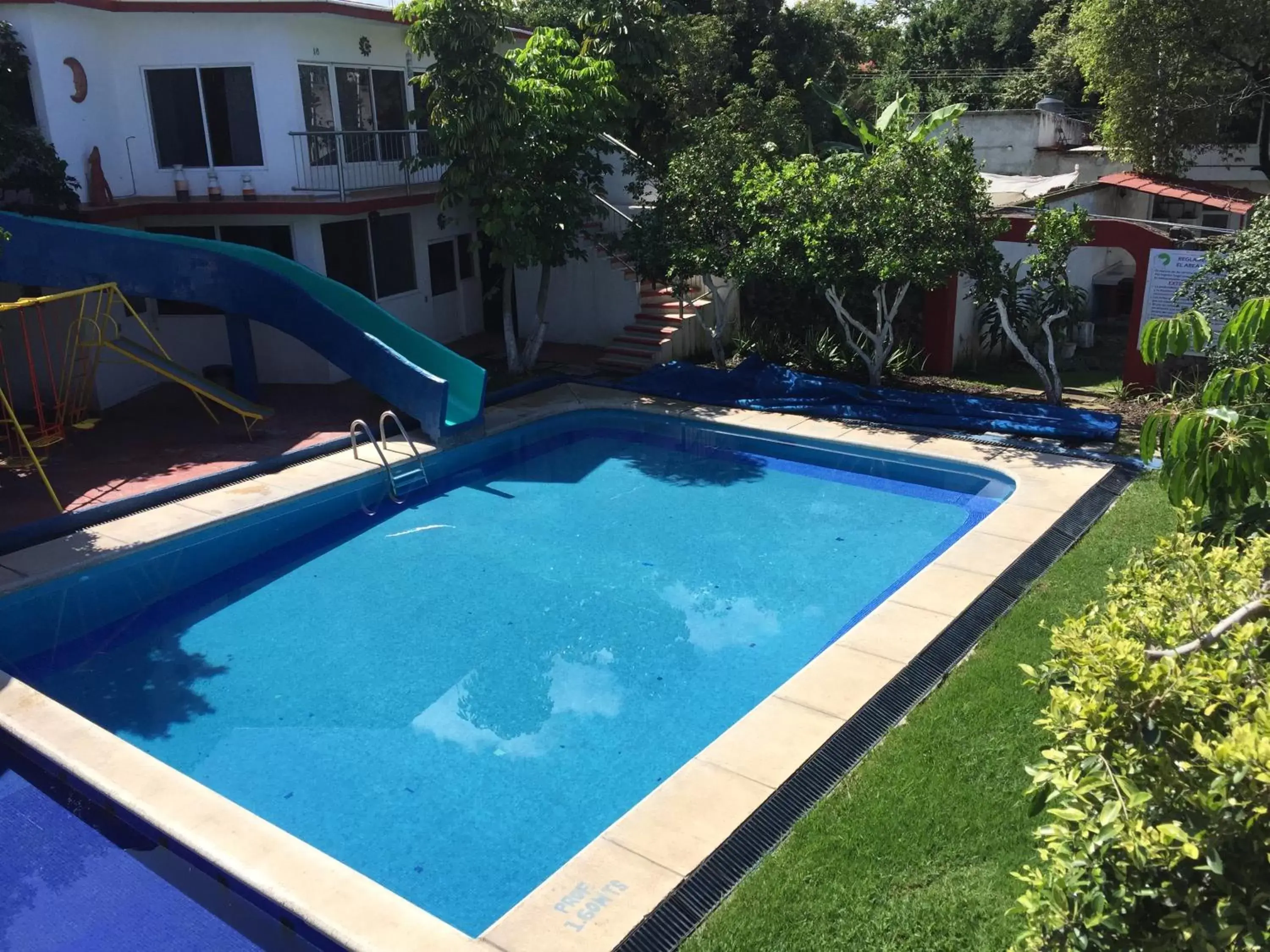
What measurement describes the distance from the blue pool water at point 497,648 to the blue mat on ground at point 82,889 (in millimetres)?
970

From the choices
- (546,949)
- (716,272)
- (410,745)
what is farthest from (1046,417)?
(546,949)

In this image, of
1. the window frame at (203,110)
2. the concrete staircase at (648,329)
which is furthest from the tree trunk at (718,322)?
the window frame at (203,110)

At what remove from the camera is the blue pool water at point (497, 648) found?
312 inches

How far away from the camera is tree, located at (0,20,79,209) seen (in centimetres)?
1571

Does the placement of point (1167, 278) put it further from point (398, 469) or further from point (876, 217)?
point (398, 469)

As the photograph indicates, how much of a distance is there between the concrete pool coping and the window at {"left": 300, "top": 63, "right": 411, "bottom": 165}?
865 cm

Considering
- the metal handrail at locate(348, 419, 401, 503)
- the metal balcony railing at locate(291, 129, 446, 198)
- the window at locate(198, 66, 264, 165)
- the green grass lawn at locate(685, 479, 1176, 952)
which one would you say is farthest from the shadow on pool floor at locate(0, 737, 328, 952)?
the window at locate(198, 66, 264, 165)

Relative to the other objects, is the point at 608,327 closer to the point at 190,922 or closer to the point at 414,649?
the point at 414,649

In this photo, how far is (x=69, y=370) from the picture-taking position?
16.0 meters

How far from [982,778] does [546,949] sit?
10.7 ft

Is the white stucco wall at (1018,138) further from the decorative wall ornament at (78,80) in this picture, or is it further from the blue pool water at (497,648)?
the decorative wall ornament at (78,80)

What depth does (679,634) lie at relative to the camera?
10.6 metres

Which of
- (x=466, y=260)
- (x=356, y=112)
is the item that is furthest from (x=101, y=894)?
(x=466, y=260)

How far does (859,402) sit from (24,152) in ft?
44.6
